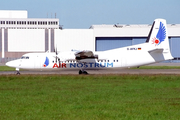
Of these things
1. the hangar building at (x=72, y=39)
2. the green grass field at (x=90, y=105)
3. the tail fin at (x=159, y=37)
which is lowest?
the green grass field at (x=90, y=105)

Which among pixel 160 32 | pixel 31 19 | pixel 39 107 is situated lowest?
pixel 39 107

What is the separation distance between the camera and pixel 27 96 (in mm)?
16531

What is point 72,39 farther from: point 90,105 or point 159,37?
point 90,105

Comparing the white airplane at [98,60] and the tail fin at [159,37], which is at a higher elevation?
the tail fin at [159,37]

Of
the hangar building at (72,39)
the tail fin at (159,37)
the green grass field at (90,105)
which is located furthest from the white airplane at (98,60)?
the hangar building at (72,39)

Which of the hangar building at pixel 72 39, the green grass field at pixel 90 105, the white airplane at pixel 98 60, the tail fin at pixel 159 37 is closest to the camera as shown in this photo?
the green grass field at pixel 90 105

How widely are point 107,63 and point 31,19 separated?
8412 cm

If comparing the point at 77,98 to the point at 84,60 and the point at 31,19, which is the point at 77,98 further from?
the point at 31,19

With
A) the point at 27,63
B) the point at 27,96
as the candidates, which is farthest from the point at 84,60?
the point at 27,96

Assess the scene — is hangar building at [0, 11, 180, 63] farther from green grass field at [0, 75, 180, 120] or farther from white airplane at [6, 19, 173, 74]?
green grass field at [0, 75, 180, 120]

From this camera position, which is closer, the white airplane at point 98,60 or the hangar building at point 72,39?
the white airplane at point 98,60

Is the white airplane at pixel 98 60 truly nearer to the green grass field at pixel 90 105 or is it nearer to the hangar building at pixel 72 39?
the green grass field at pixel 90 105

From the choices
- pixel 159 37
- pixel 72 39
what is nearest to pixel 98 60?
pixel 159 37

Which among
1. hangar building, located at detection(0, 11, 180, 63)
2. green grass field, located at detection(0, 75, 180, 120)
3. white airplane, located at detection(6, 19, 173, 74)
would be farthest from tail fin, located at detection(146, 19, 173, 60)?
hangar building, located at detection(0, 11, 180, 63)
